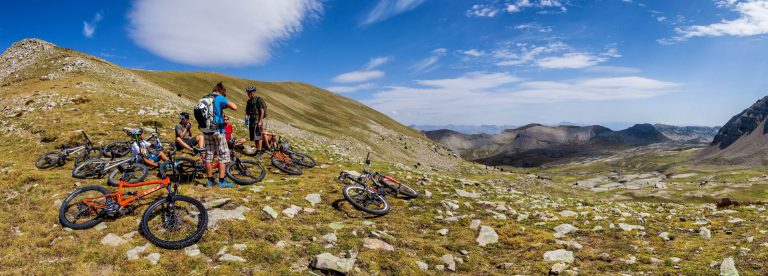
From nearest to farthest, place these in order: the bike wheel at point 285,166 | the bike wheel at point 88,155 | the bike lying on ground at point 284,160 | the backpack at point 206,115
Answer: the backpack at point 206,115
the bike wheel at point 88,155
the bike wheel at point 285,166
the bike lying on ground at point 284,160

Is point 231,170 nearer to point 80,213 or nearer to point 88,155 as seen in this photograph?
point 80,213

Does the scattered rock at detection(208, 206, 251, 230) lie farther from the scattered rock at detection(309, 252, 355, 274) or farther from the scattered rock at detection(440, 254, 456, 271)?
the scattered rock at detection(440, 254, 456, 271)

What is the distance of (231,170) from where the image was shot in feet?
53.7

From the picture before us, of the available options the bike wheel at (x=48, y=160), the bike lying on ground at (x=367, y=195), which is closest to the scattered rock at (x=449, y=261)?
the bike lying on ground at (x=367, y=195)

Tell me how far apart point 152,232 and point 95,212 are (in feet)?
7.43

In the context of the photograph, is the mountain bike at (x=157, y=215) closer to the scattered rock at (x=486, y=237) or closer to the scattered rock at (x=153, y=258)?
the scattered rock at (x=153, y=258)

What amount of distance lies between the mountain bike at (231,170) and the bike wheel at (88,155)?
274 inches

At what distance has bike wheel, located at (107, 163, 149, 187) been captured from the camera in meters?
14.7

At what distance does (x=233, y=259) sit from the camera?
30.1 ft

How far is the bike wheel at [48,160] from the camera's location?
17688 mm

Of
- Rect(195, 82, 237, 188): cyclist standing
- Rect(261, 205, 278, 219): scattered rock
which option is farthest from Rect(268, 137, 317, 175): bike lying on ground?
Rect(261, 205, 278, 219): scattered rock

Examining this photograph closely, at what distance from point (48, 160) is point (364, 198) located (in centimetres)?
1648

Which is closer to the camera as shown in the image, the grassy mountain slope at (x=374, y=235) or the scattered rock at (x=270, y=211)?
the grassy mountain slope at (x=374, y=235)

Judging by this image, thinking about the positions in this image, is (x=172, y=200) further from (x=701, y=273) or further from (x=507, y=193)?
(x=507, y=193)
